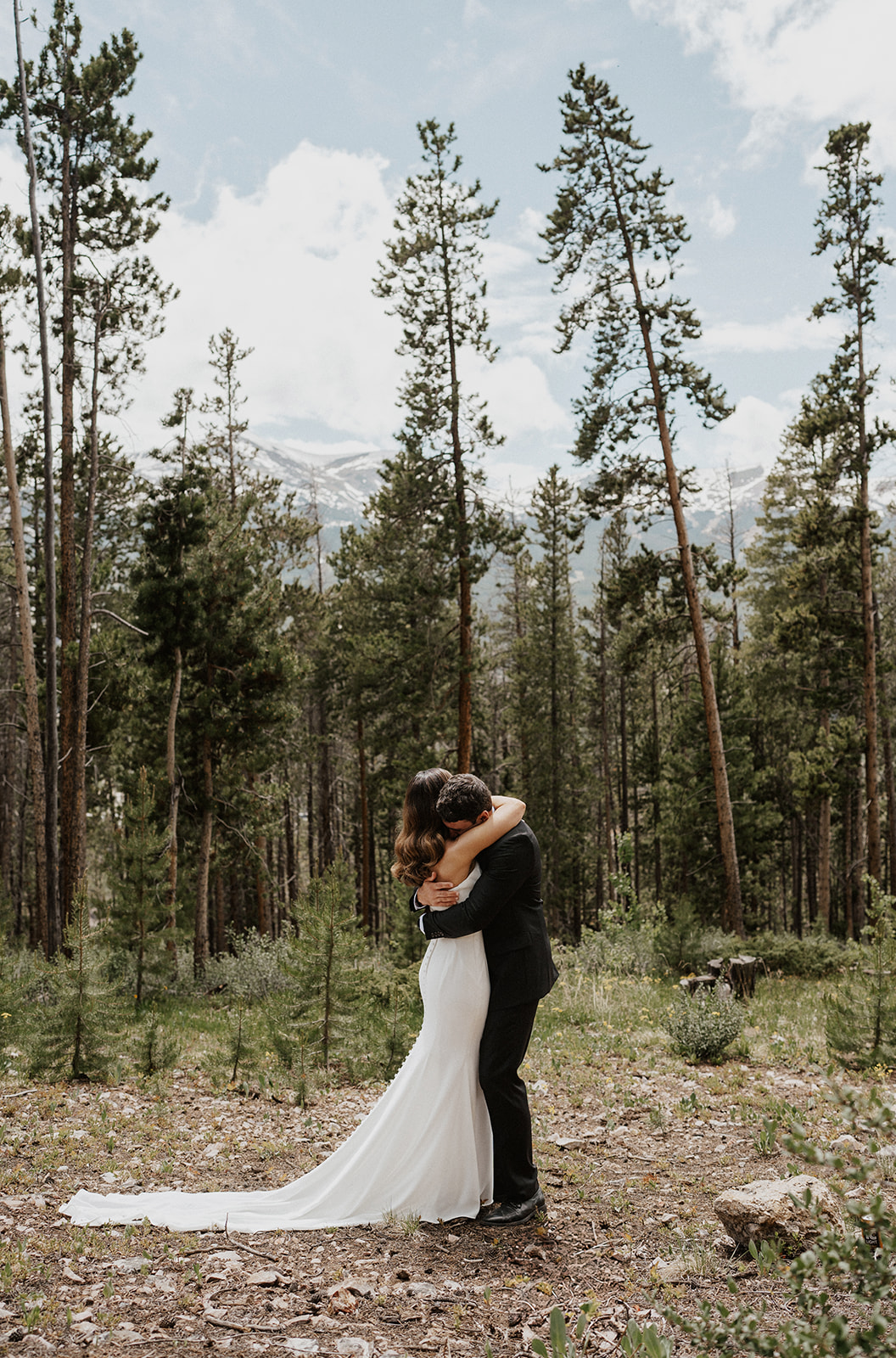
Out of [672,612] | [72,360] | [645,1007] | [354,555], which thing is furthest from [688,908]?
[354,555]

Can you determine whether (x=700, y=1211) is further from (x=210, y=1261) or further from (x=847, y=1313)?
(x=210, y=1261)

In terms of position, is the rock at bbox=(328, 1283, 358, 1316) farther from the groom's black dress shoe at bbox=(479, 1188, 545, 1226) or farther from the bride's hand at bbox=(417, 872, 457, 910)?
the bride's hand at bbox=(417, 872, 457, 910)

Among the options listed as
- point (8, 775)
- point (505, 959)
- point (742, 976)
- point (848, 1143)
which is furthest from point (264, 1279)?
point (8, 775)

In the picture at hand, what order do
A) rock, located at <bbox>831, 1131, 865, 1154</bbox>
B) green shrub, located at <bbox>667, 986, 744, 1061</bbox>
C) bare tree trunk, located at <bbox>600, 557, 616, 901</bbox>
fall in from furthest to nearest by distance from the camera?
bare tree trunk, located at <bbox>600, 557, 616, 901</bbox> → green shrub, located at <bbox>667, 986, 744, 1061</bbox> → rock, located at <bbox>831, 1131, 865, 1154</bbox>

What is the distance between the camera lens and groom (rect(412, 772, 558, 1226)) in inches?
173

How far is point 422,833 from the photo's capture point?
4562 mm

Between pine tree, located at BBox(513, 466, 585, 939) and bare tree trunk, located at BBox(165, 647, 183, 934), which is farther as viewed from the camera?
pine tree, located at BBox(513, 466, 585, 939)

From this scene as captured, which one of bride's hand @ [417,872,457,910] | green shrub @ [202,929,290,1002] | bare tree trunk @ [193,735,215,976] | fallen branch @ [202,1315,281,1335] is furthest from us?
bare tree trunk @ [193,735,215,976]

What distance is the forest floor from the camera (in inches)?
134

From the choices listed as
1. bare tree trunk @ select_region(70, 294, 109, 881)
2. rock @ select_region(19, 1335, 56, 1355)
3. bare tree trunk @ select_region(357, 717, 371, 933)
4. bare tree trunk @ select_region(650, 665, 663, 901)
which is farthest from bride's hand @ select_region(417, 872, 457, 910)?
bare tree trunk @ select_region(357, 717, 371, 933)

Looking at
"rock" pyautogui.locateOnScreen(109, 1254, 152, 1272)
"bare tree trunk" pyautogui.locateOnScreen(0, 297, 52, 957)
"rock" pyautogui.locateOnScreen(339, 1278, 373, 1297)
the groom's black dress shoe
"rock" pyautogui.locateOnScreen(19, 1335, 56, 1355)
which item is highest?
"bare tree trunk" pyautogui.locateOnScreen(0, 297, 52, 957)

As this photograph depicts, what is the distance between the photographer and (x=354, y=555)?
25453 mm

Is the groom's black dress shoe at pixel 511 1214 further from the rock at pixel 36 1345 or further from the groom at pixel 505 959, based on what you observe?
the rock at pixel 36 1345

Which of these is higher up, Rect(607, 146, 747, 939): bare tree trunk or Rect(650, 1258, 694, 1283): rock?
Rect(607, 146, 747, 939): bare tree trunk
